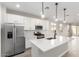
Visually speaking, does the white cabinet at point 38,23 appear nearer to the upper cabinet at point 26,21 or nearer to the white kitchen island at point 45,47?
the upper cabinet at point 26,21

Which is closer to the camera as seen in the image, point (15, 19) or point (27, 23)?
point (15, 19)

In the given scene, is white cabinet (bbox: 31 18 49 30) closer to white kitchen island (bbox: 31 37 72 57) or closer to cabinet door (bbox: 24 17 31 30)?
cabinet door (bbox: 24 17 31 30)

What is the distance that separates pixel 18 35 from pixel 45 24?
12.4ft

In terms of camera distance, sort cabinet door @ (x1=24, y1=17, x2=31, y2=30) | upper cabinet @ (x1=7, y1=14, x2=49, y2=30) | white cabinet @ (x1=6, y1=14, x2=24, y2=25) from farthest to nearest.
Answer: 1. cabinet door @ (x1=24, y1=17, x2=31, y2=30)
2. upper cabinet @ (x1=7, y1=14, x2=49, y2=30)
3. white cabinet @ (x1=6, y1=14, x2=24, y2=25)

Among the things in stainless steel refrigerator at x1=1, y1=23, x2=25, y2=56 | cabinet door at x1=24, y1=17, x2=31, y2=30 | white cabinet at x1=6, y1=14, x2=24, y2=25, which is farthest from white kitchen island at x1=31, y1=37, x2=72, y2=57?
cabinet door at x1=24, y1=17, x2=31, y2=30

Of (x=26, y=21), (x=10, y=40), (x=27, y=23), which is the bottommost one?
(x=10, y=40)

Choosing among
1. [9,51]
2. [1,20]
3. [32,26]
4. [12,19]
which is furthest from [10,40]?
[32,26]

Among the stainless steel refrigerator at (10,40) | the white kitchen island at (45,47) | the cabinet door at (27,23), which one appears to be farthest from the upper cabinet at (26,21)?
the white kitchen island at (45,47)

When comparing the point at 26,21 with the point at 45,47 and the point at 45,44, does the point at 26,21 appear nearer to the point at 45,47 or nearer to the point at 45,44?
the point at 45,44

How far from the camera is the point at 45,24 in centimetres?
856

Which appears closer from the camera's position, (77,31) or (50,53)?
(50,53)

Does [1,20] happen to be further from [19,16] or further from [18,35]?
[19,16]

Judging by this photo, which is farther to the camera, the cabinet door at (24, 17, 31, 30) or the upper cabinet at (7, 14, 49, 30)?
the cabinet door at (24, 17, 31, 30)

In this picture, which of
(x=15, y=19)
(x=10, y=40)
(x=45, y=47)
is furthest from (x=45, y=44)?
(x=15, y=19)
